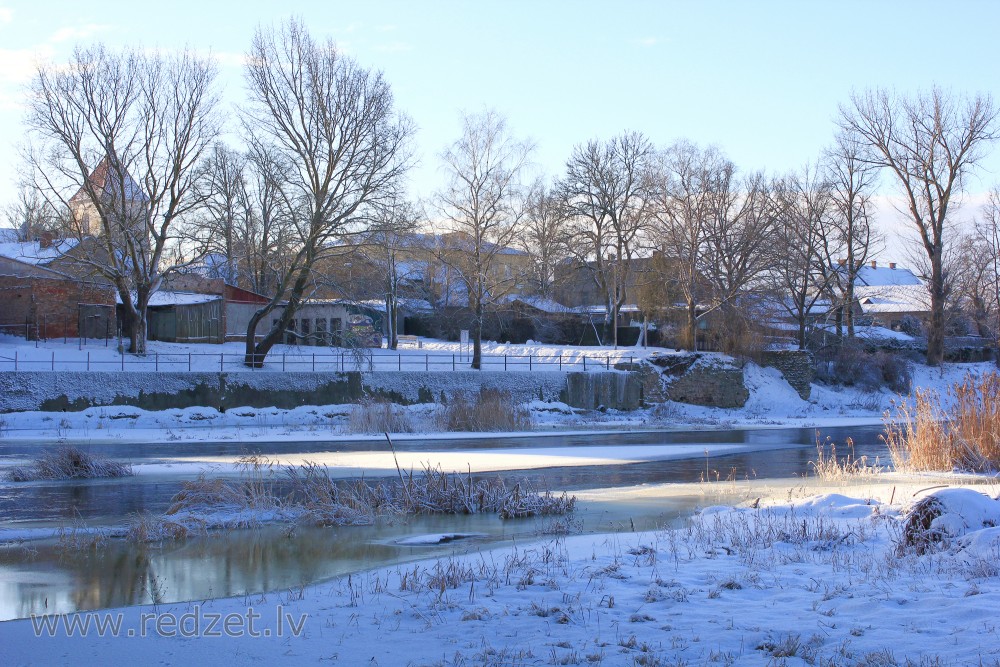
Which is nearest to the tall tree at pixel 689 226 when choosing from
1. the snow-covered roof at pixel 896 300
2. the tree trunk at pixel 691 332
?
the tree trunk at pixel 691 332

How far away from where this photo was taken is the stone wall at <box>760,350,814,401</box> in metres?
49.5

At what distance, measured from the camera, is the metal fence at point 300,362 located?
124 ft

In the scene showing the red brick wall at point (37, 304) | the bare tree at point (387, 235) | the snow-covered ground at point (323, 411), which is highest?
the bare tree at point (387, 235)

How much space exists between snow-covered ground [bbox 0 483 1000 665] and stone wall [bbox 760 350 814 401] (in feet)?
134

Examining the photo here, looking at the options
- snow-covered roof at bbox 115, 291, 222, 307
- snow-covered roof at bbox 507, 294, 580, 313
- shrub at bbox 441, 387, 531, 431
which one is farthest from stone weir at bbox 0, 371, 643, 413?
snow-covered roof at bbox 507, 294, 580, 313

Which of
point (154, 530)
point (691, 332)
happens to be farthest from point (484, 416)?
point (154, 530)

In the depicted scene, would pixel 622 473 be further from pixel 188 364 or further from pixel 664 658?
pixel 188 364

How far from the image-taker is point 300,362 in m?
41.0

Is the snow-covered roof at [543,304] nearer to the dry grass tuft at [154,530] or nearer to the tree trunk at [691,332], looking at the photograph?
the tree trunk at [691,332]

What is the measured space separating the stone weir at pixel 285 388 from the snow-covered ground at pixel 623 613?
95.1ft

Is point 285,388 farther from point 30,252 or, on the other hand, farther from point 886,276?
point 886,276

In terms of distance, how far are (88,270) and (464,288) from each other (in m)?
19.7

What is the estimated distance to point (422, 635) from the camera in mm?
6770

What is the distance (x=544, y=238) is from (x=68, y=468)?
1529 inches
